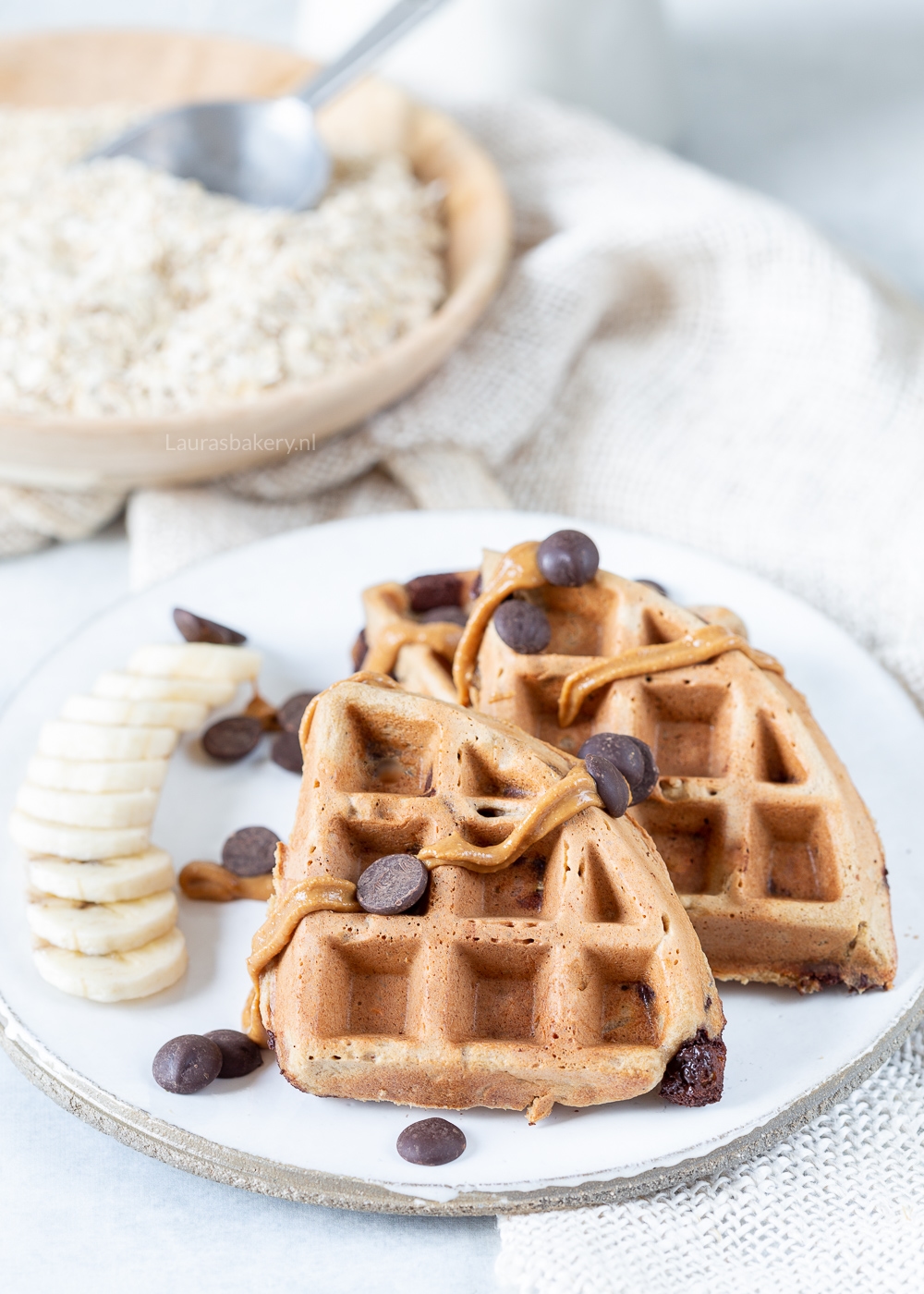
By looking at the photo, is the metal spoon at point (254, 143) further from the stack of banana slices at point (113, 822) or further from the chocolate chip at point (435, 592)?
the stack of banana slices at point (113, 822)

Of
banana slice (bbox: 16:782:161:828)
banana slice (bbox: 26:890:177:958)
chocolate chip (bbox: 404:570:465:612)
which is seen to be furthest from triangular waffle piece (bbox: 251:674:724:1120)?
chocolate chip (bbox: 404:570:465:612)

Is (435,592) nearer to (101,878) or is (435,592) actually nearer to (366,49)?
(101,878)

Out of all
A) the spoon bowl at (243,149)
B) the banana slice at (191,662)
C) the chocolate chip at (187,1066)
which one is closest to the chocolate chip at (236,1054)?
the chocolate chip at (187,1066)

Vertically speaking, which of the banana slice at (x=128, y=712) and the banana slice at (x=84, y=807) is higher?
the banana slice at (x=128, y=712)

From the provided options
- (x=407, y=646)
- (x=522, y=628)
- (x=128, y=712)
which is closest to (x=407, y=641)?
(x=407, y=646)

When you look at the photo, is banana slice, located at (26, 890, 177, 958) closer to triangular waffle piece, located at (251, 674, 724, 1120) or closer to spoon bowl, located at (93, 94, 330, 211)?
triangular waffle piece, located at (251, 674, 724, 1120)

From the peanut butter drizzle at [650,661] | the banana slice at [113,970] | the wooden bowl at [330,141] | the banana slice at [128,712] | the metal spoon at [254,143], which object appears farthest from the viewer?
the metal spoon at [254,143]
